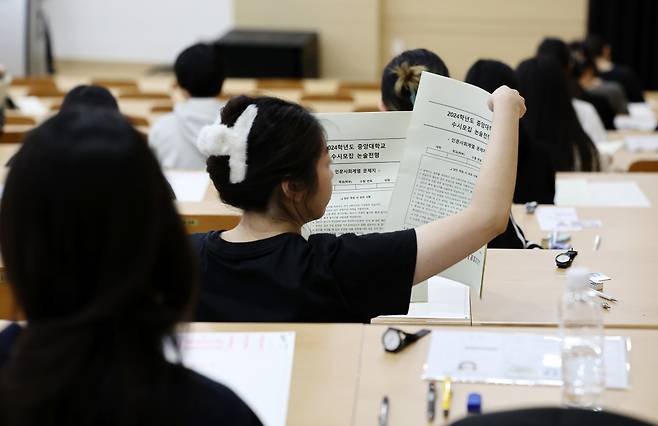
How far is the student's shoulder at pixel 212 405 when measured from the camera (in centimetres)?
110

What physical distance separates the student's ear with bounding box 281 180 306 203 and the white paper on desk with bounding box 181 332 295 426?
0.93 ft

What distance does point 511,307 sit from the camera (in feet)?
7.02

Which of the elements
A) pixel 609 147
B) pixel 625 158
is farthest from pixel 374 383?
pixel 609 147

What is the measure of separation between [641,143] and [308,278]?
3.14 meters

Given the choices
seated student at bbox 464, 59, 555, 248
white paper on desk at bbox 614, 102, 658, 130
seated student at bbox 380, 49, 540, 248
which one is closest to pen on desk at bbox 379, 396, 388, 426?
seated student at bbox 380, 49, 540, 248

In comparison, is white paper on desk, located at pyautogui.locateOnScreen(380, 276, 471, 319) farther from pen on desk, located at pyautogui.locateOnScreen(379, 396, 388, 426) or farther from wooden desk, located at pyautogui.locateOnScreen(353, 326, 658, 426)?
pen on desk, located at pyautogui.locateOnScreen(379, 396, 388, 426)

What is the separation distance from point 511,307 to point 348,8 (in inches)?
299

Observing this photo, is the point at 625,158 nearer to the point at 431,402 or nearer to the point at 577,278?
the point at 577,278

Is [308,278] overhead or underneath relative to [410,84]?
underneath

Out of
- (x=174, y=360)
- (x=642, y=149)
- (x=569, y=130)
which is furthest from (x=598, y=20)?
(x=174, y=360)

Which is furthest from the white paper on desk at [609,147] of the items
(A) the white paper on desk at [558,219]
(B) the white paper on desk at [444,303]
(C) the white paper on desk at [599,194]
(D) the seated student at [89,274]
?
(D) the seated student at [89,274]

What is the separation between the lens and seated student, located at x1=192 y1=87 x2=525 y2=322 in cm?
189

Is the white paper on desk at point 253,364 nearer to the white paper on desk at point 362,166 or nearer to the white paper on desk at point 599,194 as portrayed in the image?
the white paper on desk at point 362,166

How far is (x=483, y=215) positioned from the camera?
1897mm
